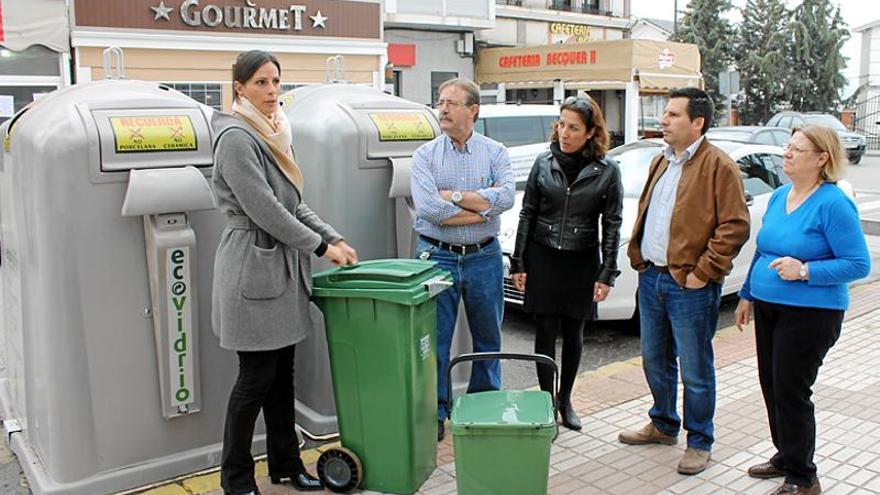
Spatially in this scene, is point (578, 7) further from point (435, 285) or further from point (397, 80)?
point (435, 285)

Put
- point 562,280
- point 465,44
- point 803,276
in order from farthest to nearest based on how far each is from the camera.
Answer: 1. point 465,44
2. point 562,280
3. point 803,276

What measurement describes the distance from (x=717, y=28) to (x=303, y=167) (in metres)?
34.1

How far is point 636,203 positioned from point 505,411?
419 centimetres

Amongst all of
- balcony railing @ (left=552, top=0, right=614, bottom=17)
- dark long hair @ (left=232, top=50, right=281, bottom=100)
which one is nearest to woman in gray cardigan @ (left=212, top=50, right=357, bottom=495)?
dark long hair @ (left=232, top=50, right=281, bottom=100)

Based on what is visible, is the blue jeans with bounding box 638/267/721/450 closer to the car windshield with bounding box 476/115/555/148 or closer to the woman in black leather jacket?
the woman in black leather jacket

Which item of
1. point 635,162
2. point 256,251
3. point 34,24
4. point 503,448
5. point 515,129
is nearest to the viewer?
point 503,448

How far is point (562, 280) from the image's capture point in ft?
14.3

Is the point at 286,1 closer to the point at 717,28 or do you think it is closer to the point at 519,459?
the point at 519,459

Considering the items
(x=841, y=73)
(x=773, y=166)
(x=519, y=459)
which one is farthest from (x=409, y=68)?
(x=841, y=73)

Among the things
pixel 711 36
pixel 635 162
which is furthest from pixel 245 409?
pixel 711 36

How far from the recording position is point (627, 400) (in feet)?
16.6

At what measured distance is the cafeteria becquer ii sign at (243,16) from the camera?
14.8 m

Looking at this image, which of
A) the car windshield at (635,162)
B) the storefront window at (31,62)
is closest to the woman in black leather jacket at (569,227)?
the car windshield at (635,162)

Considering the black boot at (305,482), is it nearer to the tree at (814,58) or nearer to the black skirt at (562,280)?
the black skirt at (562,280)
